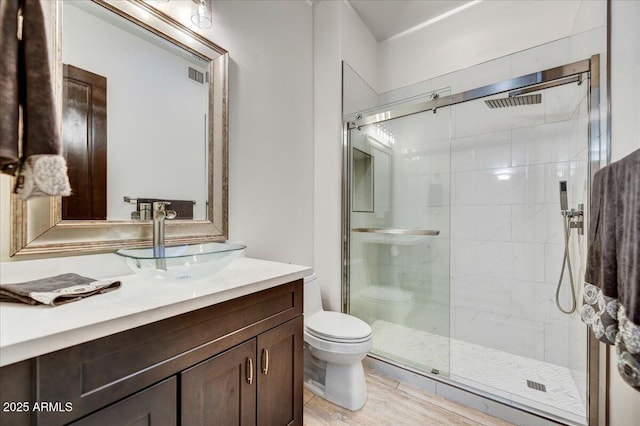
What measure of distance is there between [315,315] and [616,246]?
1487mm

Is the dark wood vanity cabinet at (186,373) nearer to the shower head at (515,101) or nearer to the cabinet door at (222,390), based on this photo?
the cabinet door at (222,390)

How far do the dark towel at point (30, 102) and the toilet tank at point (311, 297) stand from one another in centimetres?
144

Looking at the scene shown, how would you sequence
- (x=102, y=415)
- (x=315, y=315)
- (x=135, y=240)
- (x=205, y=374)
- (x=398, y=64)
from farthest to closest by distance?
(x=398, y=64) < (x=315, y=315) < (x=135, y=240) < (x=205, y=374) < (x=102, y=415)

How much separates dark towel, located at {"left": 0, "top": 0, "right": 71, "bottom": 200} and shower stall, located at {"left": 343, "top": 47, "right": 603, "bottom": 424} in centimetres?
177

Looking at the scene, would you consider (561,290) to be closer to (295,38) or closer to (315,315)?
(315,315)

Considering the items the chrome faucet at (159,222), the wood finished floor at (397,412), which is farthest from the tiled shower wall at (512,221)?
the chrome faucet at (159,222)

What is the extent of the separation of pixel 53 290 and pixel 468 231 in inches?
101

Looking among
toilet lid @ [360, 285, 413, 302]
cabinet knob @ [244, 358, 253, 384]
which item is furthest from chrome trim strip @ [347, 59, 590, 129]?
cabinet knob @ [244, 358, 253, 384]

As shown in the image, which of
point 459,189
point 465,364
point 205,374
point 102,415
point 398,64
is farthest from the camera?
point 398,64

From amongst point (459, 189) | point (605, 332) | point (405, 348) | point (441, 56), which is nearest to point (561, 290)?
point (459, 189)

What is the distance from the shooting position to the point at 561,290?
75.3 inches

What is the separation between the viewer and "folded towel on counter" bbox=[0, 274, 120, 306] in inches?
27.1

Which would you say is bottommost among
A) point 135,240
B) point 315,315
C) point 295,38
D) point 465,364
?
point 465,364

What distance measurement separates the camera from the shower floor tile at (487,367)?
155cm
